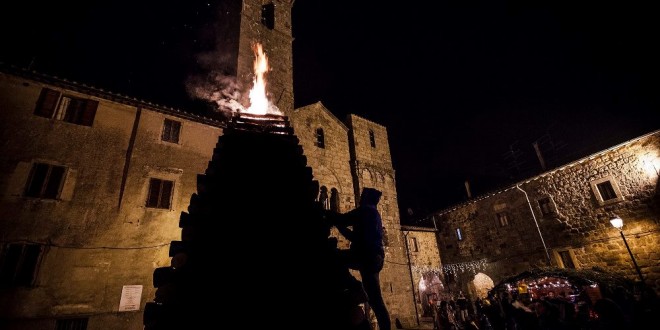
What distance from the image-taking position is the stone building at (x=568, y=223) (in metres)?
14.5

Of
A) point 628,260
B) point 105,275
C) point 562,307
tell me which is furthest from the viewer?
point 628,260

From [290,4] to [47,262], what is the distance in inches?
750

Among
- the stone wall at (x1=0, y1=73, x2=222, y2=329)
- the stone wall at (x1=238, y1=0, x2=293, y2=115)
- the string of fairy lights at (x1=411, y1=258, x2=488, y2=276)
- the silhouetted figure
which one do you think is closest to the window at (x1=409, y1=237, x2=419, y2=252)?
the string of fairy lights at (x1=411, y1=258, x2=488, y2=276)

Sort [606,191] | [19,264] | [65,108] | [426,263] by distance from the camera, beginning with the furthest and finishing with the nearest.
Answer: [426,263] < [606,191] < [65,108] < [19,264]

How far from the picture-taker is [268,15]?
749 inches

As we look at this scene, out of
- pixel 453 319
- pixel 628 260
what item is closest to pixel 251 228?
pixel 453 319

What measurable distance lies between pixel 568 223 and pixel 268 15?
2285 cm

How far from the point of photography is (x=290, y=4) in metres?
20.2

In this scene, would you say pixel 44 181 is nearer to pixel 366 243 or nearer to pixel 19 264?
pixel 19 264

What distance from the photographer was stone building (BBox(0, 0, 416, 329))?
9641mm

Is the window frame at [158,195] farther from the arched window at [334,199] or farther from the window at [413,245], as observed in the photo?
the window at [413,245]

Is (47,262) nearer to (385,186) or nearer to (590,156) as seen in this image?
(385,186)

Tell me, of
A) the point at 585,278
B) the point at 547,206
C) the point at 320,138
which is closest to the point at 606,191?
the point at 547,206

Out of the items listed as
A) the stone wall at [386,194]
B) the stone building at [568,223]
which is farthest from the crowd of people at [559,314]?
the stone wall at [386,194]
